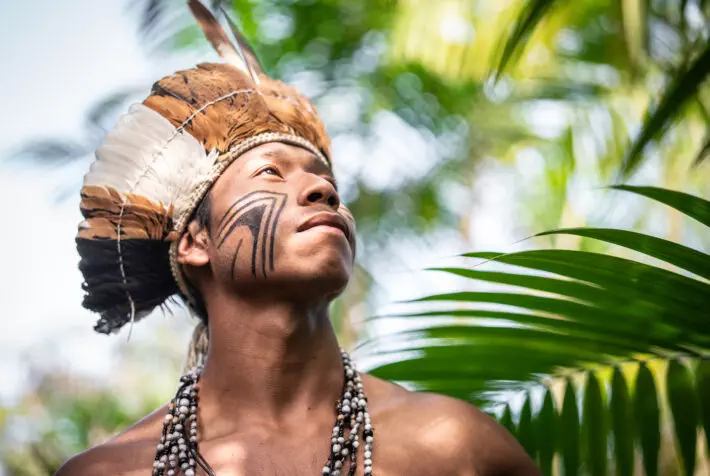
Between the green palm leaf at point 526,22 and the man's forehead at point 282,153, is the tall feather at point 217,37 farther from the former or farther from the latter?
the green palm leaf at point 526,22

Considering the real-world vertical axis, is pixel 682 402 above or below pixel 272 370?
above

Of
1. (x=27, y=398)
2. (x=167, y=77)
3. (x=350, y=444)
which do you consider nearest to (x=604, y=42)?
(x=167, y=77)

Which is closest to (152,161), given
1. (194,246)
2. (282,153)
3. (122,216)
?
(122,216)

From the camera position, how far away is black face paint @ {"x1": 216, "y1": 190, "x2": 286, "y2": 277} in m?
2.36

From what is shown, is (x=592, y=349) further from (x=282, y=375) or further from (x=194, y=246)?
(x=194, y=246)

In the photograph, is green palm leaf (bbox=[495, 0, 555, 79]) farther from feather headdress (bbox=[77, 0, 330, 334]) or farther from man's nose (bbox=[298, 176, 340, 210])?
feather headdress (bbox=[77, 0, 330, 334])

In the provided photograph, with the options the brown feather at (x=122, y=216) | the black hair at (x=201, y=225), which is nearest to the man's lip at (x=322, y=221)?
the black hair at (x=201, y=225)

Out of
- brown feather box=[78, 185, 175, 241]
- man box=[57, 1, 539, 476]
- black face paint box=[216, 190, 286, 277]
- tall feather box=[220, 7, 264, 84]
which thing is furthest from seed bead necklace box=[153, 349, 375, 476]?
tall feather box=[220, 7, 264, 84]

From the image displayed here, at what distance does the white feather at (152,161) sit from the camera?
2.65 metres

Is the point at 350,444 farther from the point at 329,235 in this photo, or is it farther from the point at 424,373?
the point at 329,235

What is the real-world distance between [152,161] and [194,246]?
30cm

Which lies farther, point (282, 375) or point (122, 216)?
point (122, 216)

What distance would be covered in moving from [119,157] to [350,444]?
46.2 inches

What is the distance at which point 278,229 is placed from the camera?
2.38m
